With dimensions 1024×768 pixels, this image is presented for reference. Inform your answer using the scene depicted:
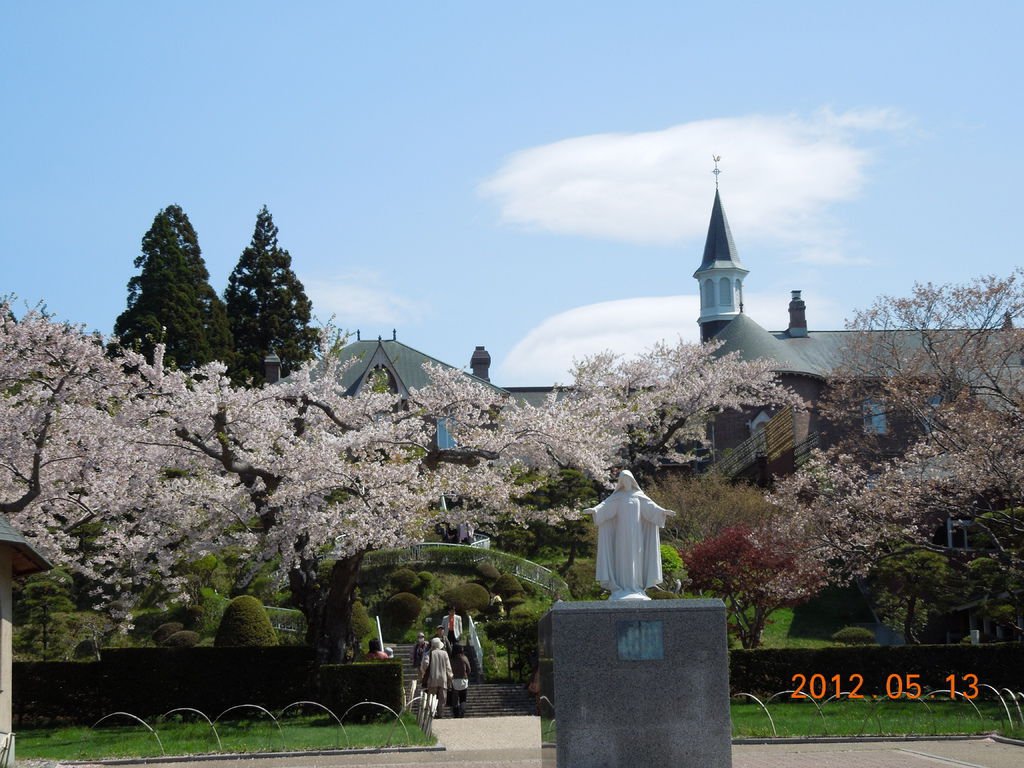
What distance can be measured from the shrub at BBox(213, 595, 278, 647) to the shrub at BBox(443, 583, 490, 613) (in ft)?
23.8

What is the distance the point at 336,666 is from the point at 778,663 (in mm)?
A: 8515

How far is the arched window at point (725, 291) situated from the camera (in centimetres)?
7900

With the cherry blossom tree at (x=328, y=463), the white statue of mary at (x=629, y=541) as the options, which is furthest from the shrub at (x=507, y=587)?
the white statue of mary at (x=629, y=541)

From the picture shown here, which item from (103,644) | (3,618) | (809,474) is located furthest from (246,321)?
(3,618)

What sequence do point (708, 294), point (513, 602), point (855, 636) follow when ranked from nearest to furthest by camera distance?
point (855, 636), point (513, 602), point (708, 294)

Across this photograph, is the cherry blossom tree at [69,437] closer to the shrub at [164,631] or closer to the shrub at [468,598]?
the shrub at [164,631]

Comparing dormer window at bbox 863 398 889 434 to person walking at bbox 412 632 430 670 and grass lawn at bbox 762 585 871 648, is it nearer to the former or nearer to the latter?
grass lawn at bbox 762 585 871 648

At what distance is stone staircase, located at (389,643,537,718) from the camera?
25.2 m

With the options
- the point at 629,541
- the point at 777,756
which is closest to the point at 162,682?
the point at 777,756

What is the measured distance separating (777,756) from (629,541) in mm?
4676

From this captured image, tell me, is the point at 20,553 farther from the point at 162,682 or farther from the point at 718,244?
the point at 718,244

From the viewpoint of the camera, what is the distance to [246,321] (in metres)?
63.6

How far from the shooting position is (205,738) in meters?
19.9
